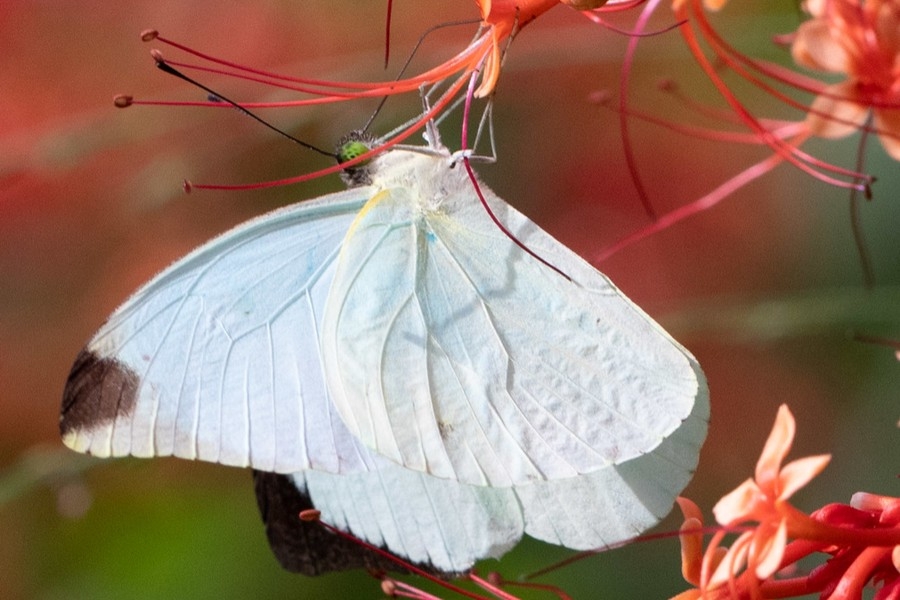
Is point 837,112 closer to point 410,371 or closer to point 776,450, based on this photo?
point 776,450

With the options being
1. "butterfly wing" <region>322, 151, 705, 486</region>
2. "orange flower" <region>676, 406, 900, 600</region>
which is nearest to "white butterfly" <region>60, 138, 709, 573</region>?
"butterfly wing" <region>322, 151, 705, 486</region>

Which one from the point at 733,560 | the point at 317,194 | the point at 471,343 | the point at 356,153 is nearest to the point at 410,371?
the point at 471,343

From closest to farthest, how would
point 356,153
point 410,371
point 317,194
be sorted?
point 356,153
point 410,371
point 317,194

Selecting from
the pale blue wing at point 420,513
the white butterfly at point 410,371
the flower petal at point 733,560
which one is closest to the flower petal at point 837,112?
the white butterfly at point 410,371

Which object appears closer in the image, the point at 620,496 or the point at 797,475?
the point at 797,475

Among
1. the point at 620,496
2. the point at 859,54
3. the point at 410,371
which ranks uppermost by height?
the point at 859,54

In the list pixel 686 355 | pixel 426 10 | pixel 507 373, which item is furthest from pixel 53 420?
pixel 686 355

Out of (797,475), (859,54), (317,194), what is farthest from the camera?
(317,194)

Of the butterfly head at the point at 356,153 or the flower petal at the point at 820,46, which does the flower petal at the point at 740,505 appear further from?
the butterfly head at the point at 356,153
